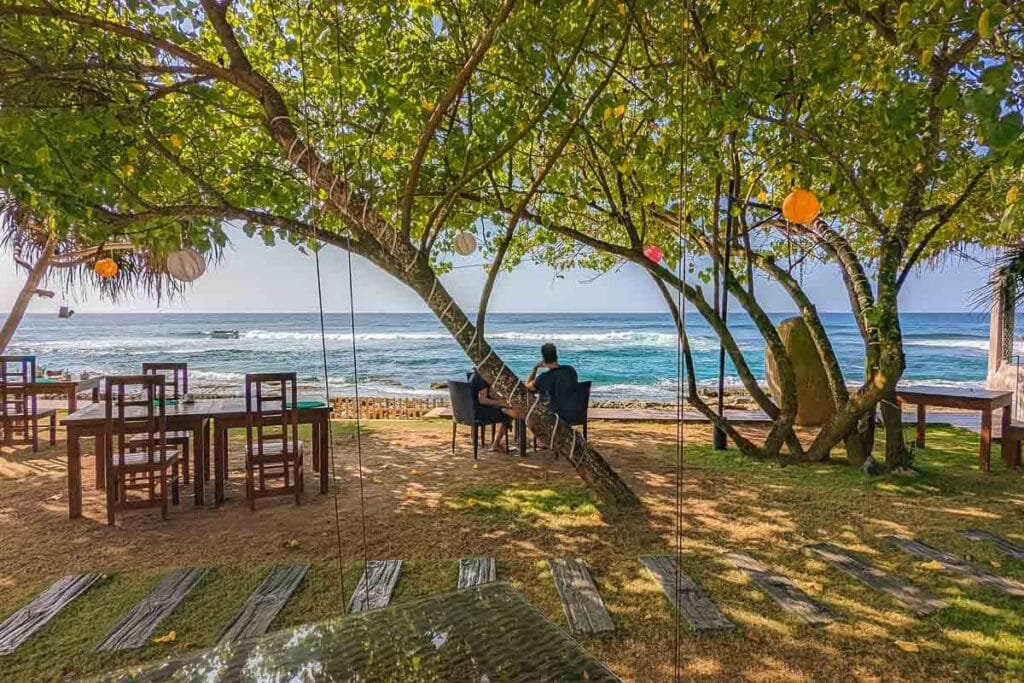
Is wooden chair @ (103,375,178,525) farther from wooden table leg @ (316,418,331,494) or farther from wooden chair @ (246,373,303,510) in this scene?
wooden table leg @ (316,418,331,494)

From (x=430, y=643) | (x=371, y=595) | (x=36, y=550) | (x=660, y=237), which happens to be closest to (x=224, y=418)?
(x=36, y=550)

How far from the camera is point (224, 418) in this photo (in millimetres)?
3967

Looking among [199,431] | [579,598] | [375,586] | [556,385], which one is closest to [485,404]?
[556,385]

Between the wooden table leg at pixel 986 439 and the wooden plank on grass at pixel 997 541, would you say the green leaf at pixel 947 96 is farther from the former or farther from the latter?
the wooden table leg at pixel 986 439

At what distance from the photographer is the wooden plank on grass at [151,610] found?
7.10 feet

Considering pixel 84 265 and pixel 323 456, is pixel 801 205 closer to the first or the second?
pixel 323 456

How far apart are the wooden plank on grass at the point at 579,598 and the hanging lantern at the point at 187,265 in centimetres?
446

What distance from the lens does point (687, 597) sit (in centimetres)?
249

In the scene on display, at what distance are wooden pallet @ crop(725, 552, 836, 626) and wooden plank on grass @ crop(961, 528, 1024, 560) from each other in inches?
53.5

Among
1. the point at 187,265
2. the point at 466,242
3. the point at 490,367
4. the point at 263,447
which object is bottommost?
the point at 263,447

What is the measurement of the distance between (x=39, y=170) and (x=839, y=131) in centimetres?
468

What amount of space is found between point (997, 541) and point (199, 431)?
5.18 metres

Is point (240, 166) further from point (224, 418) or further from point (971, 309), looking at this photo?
point (971, 309)

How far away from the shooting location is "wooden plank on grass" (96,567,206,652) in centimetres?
216
